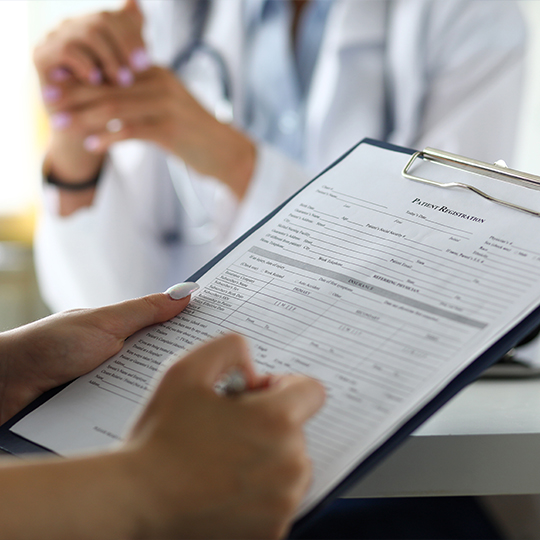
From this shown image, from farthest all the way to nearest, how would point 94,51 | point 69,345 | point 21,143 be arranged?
point 21,143 < point 94,51 < point 69,345

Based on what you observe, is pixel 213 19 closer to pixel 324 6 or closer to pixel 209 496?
pixel 324 6

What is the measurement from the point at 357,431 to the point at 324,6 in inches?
32.9

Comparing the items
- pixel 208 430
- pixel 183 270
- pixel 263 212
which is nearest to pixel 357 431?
pixel 208 430

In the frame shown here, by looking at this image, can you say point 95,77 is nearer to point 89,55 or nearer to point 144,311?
point 89,55

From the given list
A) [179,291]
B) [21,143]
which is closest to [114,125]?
[179,291]

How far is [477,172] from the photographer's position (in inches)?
15.2

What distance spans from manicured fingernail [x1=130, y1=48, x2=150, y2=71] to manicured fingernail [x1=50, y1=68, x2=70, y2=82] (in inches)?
3.3

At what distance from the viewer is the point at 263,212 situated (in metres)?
0.80

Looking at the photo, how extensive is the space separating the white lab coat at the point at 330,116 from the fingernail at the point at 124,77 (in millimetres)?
188

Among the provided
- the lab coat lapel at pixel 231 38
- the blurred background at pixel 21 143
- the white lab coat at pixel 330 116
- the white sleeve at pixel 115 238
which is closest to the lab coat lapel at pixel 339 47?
the white lab coat at pixel 330 116

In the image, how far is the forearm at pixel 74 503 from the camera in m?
0.24

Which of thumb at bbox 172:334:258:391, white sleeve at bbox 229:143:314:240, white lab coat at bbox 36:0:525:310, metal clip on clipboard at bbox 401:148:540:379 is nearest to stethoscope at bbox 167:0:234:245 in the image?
white lab coat at bbox 36:0:525:310

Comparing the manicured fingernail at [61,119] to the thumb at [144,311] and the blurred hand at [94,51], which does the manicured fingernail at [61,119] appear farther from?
the thumb at [144,311]

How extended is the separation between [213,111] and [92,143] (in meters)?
0.21
